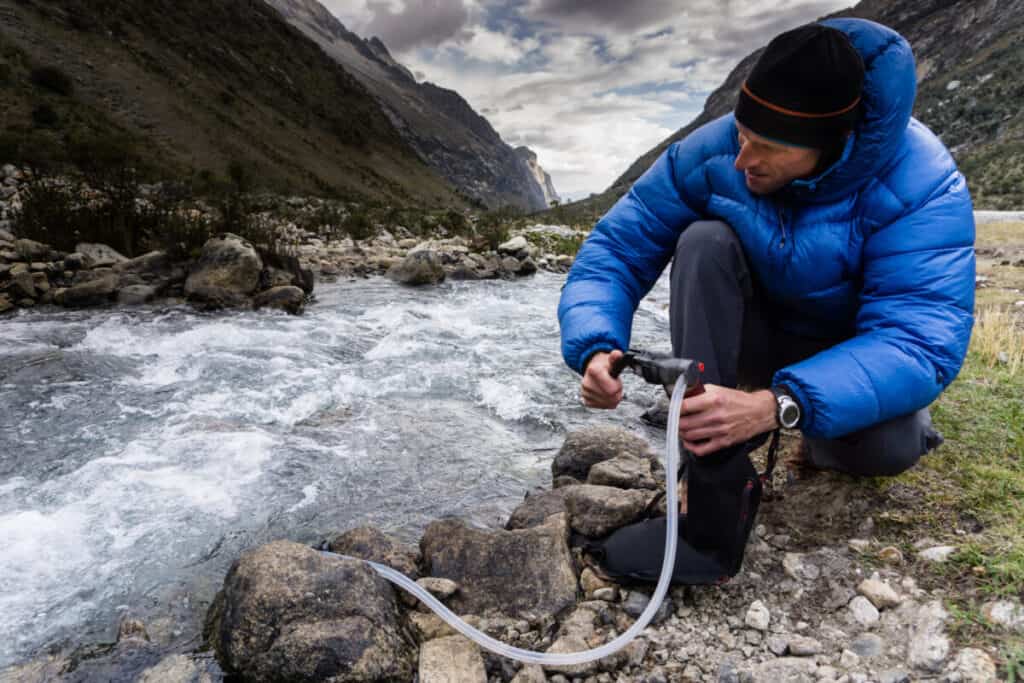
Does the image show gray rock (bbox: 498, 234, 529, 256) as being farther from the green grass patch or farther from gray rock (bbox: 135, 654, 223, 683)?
Result: gray rock (bbox: 135, 654, 223, 683)

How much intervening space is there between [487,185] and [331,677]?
14228cm

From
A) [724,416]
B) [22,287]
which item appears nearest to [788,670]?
[724,416]

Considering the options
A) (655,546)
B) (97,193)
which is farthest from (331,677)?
(97,193)

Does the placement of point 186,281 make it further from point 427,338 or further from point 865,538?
point 865,538

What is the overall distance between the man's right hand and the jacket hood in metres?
0.85

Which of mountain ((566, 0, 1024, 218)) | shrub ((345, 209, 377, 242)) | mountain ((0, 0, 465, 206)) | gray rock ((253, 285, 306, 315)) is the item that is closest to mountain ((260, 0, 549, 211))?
mountain ((0, 0, 465, 206))

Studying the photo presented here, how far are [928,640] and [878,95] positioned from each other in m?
1.50

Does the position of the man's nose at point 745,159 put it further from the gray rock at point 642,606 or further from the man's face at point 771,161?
the gray rock at point 642,606

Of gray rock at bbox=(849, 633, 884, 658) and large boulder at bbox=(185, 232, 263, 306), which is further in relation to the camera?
large boulder at bbox=(185, 232, 263, 306)

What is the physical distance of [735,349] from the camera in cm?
184

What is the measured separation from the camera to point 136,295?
23.8 ft

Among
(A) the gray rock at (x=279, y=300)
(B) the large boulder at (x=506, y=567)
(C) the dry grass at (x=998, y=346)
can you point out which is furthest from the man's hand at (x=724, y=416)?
(A) the gray rock at (x=279, y=300)

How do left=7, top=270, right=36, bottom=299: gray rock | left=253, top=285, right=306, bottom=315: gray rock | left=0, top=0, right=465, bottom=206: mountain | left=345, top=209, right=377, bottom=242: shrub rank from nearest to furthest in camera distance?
left=7, top=270, right=36, bottom=299: gray rock → left=253, top=285, right=306, bottom=315: gray rock → left=345, top=209, right=377, bottom=242: shrub → left=0, top=0, right=465, bottom=206: mountain

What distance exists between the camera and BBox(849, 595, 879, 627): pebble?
174 cm
